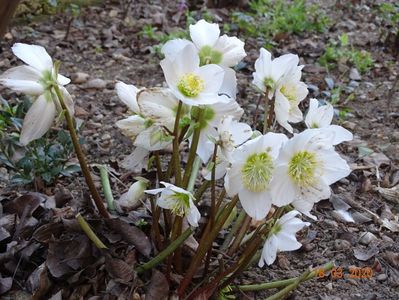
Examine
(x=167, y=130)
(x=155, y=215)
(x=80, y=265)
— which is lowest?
(x=80, y=265)

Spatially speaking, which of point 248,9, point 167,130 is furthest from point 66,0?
point 167,130

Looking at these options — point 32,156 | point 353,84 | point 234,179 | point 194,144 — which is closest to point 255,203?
point 234,179

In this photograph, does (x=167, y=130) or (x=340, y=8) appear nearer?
(x=167, y=130)

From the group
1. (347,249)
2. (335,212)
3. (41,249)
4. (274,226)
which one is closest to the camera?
(274,226)

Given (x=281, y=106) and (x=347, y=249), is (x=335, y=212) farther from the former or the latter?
(x=281, y=106)

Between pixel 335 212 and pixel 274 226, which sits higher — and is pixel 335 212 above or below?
below

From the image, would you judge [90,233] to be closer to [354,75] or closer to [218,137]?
[218,137]
